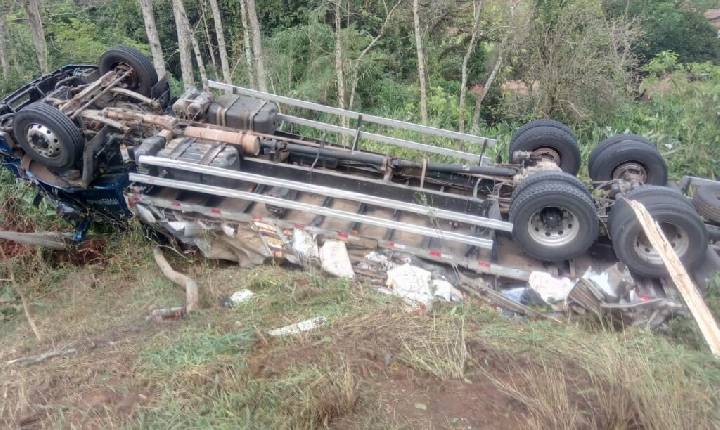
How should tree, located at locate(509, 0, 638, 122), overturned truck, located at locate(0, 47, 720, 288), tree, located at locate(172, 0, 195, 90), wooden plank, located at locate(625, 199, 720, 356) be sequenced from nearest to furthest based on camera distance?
wooden plank, located at locate(625, 199, 720, 356) → overturned truck, located at locate(0, 47, 720, 288) → tree, located at locate(172, 0, 195, 90) → tree, located at locate(509, 0, 638, 122)

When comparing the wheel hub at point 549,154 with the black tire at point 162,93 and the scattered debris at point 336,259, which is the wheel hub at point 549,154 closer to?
Answer: the scattered debris at point 336,259

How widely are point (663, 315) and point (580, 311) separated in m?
0.66

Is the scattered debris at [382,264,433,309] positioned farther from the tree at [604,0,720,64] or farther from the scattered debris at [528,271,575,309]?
the tree at [604,0,720,64]

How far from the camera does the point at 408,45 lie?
16141 mm

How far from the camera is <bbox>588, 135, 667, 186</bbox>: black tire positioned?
659 centimetres

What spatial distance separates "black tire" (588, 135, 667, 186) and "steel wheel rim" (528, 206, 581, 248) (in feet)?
5.40

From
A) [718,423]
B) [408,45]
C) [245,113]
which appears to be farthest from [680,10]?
[718,423]

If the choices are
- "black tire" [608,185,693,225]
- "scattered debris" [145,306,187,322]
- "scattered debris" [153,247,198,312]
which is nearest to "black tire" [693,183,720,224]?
"black tire" [608,185,693,225]

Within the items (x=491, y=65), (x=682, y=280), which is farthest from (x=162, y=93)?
(x=491, y=65)

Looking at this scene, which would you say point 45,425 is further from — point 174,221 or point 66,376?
point 174,221

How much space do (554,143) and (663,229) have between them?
1978mm

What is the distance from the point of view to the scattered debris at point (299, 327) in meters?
4.51

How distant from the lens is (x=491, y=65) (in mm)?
13562

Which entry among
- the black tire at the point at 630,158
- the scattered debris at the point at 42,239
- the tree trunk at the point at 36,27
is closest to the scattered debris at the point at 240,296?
the scattered debris at the point at 42,239
